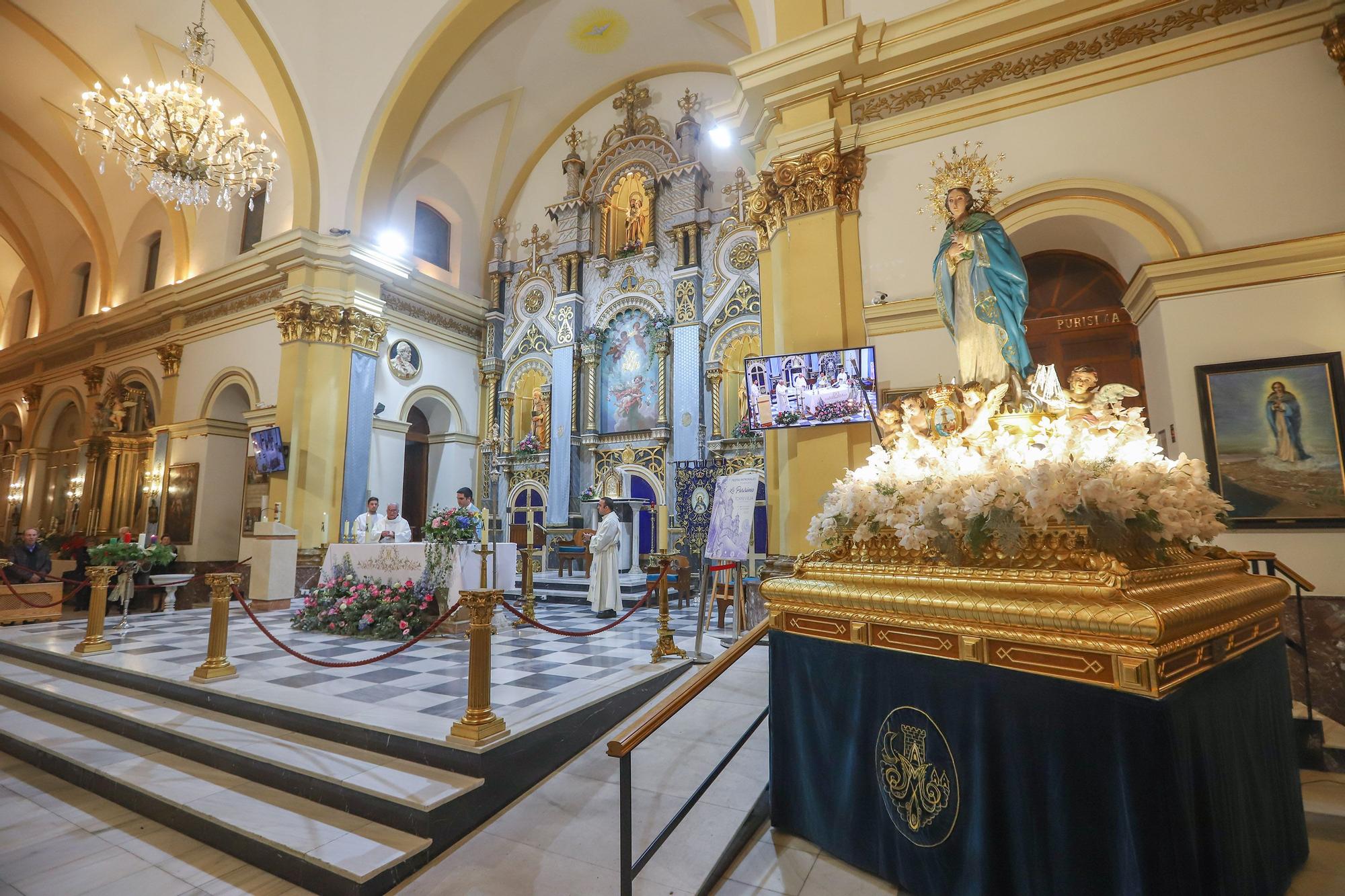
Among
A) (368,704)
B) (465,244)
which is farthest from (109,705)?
(465,244)

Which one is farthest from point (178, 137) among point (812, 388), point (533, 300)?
point (812, 388)

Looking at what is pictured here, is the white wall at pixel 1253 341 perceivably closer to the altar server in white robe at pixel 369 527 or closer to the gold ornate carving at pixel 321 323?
the altar server in white robe at pixel 369 527

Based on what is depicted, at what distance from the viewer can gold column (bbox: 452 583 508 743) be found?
11.8 feet

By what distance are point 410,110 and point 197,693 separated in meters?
10.2

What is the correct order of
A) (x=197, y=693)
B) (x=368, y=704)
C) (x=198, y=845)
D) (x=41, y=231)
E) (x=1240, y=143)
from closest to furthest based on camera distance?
(x=198, y=845)
(x=368, y=704)
(x=197, y=693)
(x=1240, y=143)
(x=41, y=231)

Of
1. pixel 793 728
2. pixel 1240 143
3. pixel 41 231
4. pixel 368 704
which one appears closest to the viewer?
pixel 793 728

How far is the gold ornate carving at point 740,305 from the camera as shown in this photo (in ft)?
40.3

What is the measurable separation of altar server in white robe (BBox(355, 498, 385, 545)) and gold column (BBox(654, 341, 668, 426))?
17.9 feet

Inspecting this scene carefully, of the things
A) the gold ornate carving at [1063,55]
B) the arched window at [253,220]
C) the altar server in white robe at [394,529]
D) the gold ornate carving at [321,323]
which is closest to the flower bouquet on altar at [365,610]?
the altar server in white robe at [394,529]

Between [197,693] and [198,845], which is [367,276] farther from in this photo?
[198,845]

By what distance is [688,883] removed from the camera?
273 centimetres

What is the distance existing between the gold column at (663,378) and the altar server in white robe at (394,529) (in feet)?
17.9

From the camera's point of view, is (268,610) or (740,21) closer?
(268,610)

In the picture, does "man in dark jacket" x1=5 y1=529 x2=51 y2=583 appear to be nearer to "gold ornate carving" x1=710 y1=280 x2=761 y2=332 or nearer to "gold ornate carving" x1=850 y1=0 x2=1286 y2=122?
"gold ornate carving" x1=710 y1=280 x2=761 y2=332
